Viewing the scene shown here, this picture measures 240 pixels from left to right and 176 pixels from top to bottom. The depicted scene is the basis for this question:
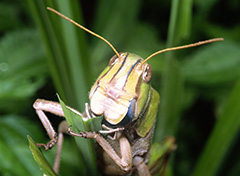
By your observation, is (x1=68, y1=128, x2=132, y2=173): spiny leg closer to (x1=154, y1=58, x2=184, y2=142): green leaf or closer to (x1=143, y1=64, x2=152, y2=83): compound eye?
(x1=143, y1=64, x2=152, y2=83): compound eye

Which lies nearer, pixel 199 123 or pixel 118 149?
pixel 118 149

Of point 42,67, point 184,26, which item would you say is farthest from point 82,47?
point 184,26

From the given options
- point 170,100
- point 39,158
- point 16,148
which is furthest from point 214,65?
point 39,158

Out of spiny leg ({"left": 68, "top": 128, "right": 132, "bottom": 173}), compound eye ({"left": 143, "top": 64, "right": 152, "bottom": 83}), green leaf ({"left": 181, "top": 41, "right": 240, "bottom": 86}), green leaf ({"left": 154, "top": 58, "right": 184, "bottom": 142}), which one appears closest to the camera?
spiny leg ({"left": 68, "top": 128, "right": 132, "bottom": 173})

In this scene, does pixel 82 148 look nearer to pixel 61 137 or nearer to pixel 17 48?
pixel 61 137

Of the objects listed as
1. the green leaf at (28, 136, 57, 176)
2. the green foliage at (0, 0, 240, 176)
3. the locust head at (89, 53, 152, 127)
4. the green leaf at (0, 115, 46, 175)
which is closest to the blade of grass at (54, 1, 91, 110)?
the green foliage at (0, 0, 240, 176)

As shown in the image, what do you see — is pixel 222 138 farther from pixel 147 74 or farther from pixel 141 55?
pixel 141 55
